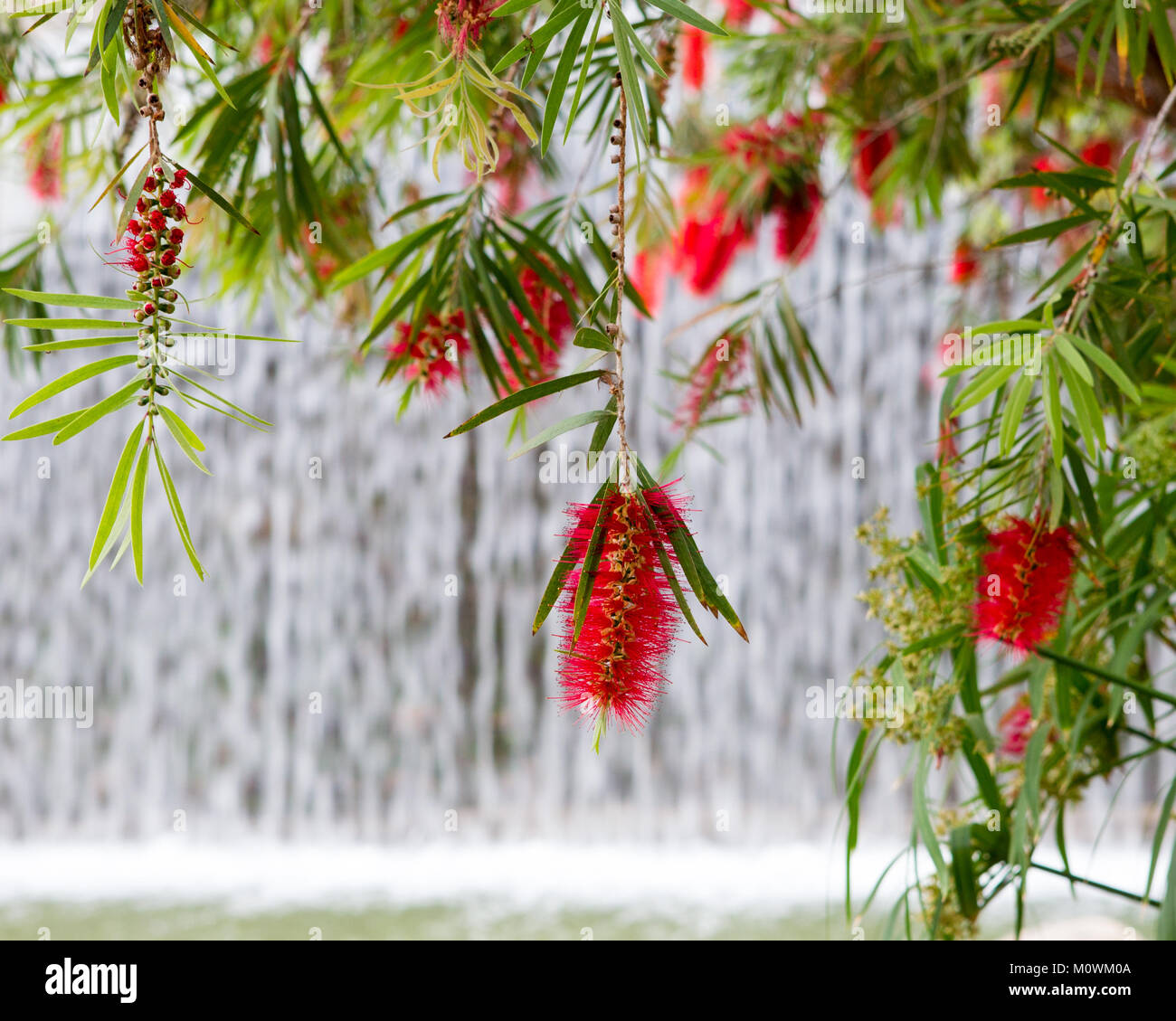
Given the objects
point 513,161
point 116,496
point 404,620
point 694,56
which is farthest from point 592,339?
point 404,620

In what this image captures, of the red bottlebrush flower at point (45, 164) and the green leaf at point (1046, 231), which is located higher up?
the red bottlebrush flower at point (45, 164)

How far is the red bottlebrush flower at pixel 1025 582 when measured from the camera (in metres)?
0.76

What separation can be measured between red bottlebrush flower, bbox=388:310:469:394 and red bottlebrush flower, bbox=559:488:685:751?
35cm

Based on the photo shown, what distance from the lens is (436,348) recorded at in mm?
835

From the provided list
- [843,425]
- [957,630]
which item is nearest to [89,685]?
[843,425]

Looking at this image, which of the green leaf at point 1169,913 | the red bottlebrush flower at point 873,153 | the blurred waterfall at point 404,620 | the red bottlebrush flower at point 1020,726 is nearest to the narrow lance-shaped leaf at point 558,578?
the green leaf at point 1169,913

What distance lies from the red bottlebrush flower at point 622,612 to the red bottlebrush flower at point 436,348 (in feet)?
1.13

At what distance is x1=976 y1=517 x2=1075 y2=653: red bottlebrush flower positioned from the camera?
76 centimetres

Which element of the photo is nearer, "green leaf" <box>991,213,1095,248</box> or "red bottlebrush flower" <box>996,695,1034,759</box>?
"green leaf" <box>991,213,1095,248</box>

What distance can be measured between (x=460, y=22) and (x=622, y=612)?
299 millimetres

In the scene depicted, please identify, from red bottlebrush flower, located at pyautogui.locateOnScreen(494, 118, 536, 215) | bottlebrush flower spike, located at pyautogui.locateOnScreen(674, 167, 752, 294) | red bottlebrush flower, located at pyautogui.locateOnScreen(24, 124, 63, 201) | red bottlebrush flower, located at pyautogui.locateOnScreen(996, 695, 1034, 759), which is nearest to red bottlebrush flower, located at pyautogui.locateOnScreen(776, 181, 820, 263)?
bottlebrush flower spike, located at pyautogui.locateOnScreen(674, 167, 752, 294)

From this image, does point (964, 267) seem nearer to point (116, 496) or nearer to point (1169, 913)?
point (1169, 913)

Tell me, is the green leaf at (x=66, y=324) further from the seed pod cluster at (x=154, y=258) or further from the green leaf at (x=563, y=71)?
the green leaf at (x=563, y=71)

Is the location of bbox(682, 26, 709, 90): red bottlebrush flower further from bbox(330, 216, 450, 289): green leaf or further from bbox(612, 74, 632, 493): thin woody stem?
bbox(612, 74, 632, 493): thin woody stem
